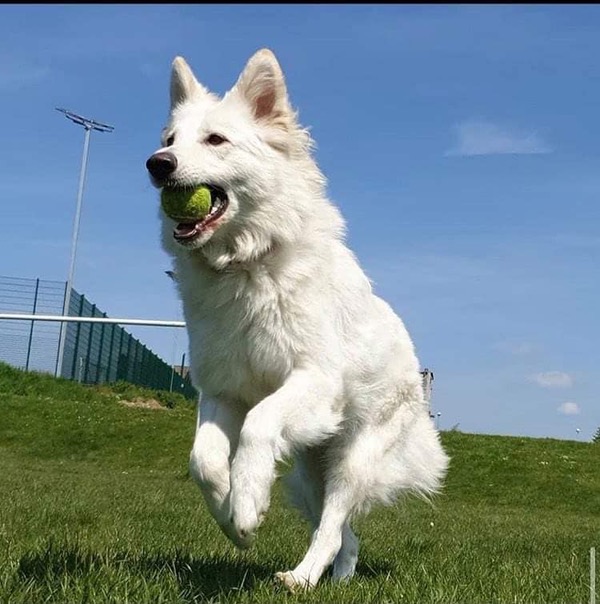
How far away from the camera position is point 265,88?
5379 mm

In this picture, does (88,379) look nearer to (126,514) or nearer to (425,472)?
(126,514)

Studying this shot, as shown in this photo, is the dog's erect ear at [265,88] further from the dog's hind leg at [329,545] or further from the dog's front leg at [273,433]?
the dog's hind leg at [329,545]

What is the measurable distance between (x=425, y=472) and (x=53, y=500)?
5.11 metres

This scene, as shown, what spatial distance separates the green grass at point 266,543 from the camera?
15.1 ft

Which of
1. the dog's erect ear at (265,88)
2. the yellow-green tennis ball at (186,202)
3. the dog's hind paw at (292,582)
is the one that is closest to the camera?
the dog's hind paw at (292,582)

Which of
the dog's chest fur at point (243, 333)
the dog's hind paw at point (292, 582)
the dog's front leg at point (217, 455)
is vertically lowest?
the dog's hind paw at point (292, 582)

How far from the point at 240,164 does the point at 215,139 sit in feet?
0.67

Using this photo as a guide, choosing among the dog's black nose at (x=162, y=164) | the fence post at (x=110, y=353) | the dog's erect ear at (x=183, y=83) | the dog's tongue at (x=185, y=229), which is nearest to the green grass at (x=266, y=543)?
the dog's tongue at (x=185, y=229)

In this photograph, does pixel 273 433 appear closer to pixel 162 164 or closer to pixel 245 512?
pixel 245 512

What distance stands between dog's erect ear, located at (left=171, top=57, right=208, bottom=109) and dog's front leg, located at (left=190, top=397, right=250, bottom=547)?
190 centimetres

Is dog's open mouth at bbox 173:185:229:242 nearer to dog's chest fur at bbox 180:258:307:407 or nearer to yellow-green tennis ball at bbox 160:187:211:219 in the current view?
yellow-green tennis ball at bbox 160:187:211:219

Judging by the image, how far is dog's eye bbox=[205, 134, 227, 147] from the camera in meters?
5.05

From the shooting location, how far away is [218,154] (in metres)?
5.00

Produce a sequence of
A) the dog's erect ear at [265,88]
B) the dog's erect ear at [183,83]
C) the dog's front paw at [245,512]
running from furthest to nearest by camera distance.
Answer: the dog's erect ear at [183,83], the dog's erect ear at [265,88], the dog's front paw at [245,512]
